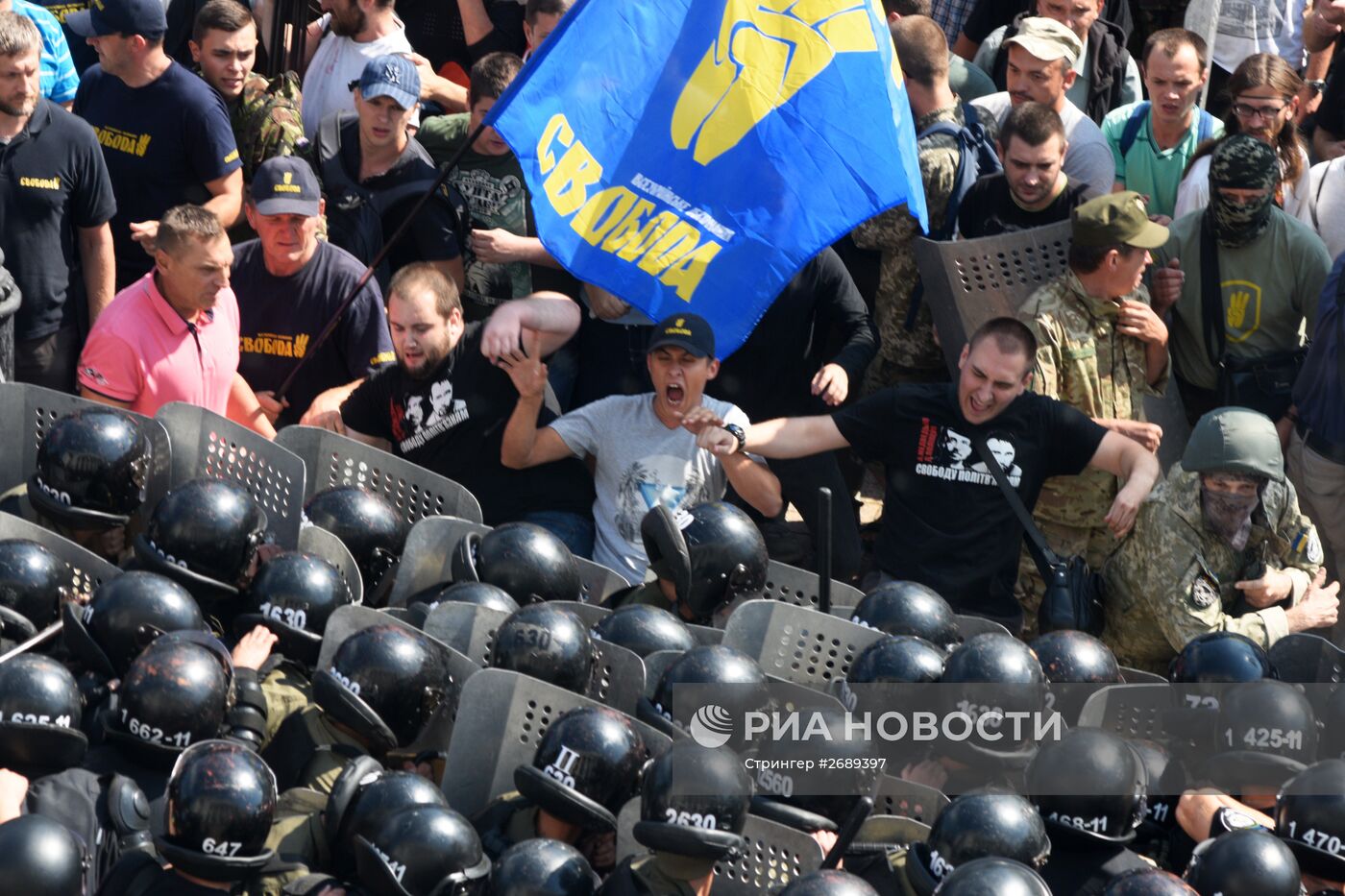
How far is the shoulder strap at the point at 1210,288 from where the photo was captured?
27.8 ft

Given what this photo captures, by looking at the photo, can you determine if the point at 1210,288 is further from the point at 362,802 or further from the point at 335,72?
the point at 362,802

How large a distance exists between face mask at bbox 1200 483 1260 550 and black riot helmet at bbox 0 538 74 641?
4067 millimetres

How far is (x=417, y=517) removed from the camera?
7.85 metres

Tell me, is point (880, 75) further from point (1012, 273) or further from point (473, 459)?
point (473, 459)

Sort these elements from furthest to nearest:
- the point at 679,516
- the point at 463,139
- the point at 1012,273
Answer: the point at 463,139
the point at 1012,273
the point at 679,516

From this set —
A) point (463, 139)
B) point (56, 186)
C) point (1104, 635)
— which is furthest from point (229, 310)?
point (1104, 635)

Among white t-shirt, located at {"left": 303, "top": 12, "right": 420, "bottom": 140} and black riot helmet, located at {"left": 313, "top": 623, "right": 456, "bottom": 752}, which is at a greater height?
white t-shirt, located at {"left": 303, "top": 12, "right": 420, "bottom": 140}

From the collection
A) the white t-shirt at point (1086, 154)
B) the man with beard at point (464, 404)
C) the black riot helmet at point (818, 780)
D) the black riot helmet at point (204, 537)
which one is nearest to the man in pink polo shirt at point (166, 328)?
the man with beard at point (464, 404)

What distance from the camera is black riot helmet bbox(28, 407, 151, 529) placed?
23.4 ft

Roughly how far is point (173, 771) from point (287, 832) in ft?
1.25

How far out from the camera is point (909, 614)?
6941 millimetres

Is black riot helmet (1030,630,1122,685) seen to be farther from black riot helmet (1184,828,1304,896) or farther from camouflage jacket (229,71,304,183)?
camouflage jacket (229,71,304,183)

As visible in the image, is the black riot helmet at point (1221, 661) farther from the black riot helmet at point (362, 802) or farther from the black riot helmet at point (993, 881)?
the black riot helmet at point (362, 802)

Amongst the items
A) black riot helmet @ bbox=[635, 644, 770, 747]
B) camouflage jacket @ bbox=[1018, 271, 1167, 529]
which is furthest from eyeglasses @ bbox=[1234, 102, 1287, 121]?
black riot helmet @ bbox=[635, 644, 770, 747]
